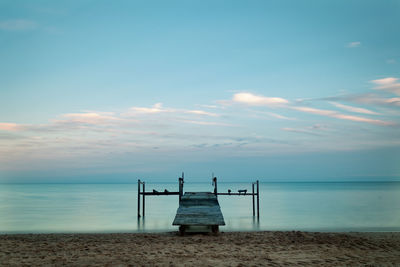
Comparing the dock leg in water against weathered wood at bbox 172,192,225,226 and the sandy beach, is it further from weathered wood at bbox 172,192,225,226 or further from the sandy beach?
the sandy beach

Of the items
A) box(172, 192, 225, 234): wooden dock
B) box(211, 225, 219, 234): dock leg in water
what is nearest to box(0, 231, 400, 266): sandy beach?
box(172, 192, 225, 234): wooden dock

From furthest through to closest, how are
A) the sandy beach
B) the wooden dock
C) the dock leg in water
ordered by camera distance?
the dock leg in water < the wooden dock < the sandy beach

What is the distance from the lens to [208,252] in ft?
40.0

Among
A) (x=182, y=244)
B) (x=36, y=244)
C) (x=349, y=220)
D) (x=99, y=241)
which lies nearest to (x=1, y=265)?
(x=36, y=244)

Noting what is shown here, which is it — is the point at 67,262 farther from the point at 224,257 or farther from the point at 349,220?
the point at 349,220

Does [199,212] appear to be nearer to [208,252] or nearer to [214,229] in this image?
[214,229]

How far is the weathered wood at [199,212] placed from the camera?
664 inches

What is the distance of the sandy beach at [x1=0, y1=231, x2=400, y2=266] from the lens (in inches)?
424

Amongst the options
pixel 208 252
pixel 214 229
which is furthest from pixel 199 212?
pixel 208 252

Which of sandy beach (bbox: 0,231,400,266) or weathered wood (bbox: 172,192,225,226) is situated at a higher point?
weathered wood (bbox: 172,192,225,226)

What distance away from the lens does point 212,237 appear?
15.9 m

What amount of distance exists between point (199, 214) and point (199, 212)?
17.8 inches

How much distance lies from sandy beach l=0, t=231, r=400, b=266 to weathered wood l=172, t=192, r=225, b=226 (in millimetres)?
997

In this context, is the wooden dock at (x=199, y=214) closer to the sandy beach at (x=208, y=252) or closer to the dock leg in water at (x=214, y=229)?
the dock leg in water at (x=214, y=229)
